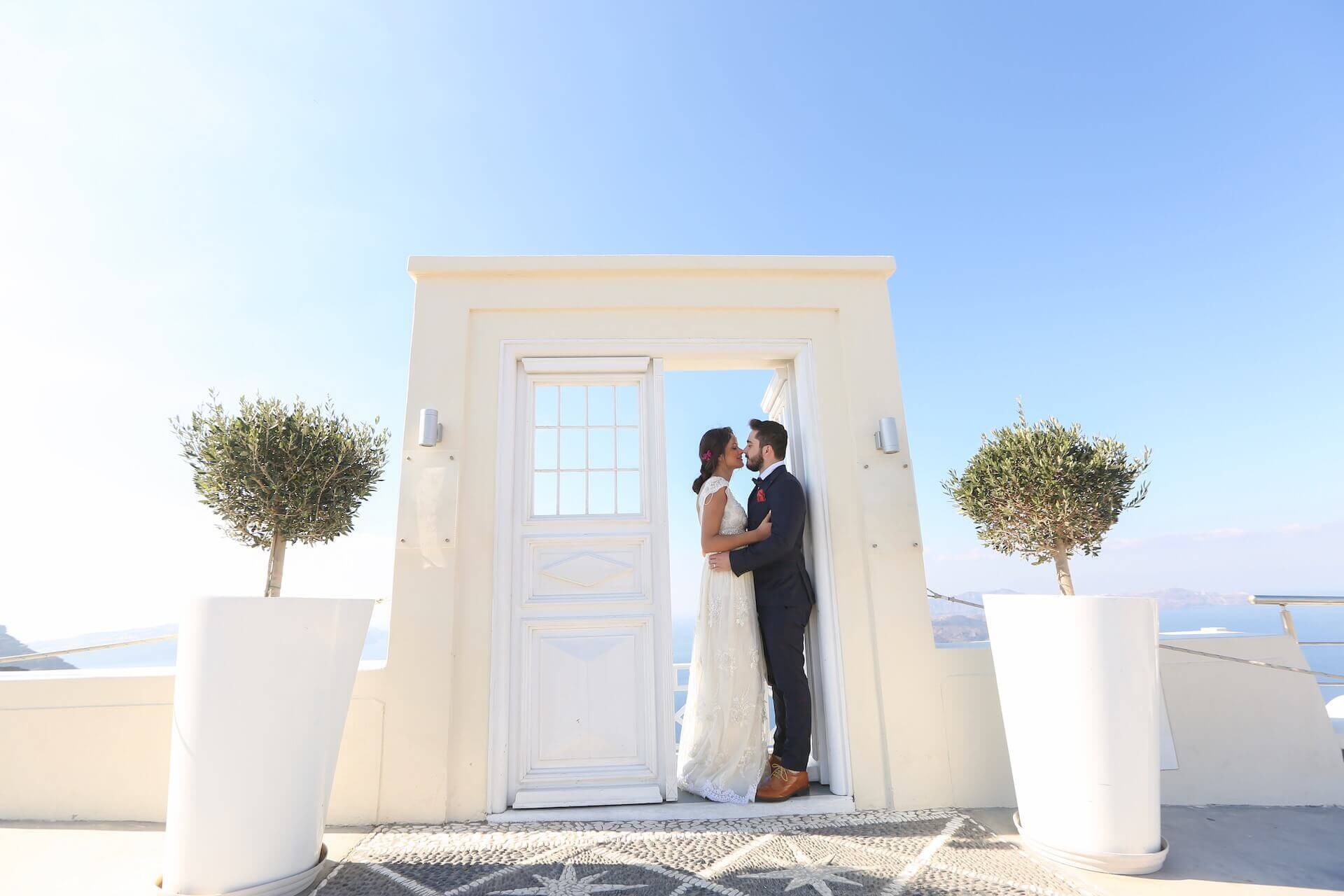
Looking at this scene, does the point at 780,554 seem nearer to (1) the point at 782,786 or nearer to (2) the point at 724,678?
(2) the point at 724,678

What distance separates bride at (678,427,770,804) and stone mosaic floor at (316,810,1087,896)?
0.93 ft

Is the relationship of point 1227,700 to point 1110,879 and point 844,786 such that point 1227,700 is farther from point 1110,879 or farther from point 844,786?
point 844,786

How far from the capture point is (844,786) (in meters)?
2.60

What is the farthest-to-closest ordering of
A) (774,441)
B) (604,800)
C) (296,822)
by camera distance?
(774,441) → (604,800) → (296,822)

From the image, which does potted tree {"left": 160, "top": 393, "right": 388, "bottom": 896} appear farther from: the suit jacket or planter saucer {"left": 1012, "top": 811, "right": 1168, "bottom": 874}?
planter saucer {"left": 1012, "top": 811, "right": 1168, "bottom": 874}

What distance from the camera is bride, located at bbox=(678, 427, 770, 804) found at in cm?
267

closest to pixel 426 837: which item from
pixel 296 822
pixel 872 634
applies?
pixel 296 822

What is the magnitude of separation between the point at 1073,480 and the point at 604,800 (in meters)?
3.00

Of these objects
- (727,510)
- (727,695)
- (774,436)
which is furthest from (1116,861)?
(774,436)

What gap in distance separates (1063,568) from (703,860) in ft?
8.85

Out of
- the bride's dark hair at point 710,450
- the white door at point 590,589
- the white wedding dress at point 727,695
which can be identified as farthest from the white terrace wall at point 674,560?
the bride's dark hair at point 710,450

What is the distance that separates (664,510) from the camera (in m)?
2.90

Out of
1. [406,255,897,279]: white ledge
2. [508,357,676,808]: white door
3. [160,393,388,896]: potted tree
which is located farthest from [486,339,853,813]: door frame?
[160,393,388,896]: potted tree

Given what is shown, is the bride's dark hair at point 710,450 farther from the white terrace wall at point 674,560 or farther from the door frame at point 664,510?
the white terrace wall at point 674,560
